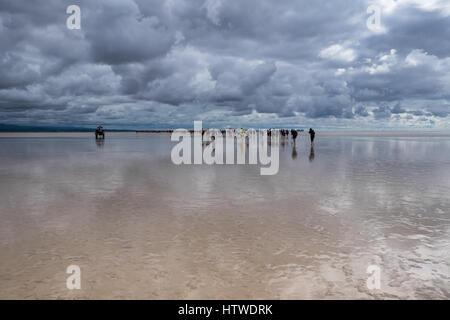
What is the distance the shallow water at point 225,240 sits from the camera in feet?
14.8

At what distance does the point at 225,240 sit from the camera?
20.5 feet

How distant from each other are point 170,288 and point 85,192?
7.60 m

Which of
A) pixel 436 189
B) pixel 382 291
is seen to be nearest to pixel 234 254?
pixel 382 291

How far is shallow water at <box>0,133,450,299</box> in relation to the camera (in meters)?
4.50

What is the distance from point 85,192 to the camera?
11000 millimetres

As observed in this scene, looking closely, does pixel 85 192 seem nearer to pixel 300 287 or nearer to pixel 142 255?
pixel 142 255
